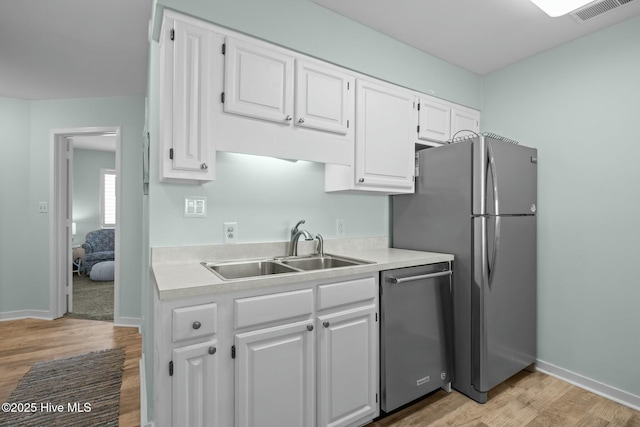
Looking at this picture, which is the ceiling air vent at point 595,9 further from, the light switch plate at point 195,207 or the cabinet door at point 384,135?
the light switch plate at point 195,207

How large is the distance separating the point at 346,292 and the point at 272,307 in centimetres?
42

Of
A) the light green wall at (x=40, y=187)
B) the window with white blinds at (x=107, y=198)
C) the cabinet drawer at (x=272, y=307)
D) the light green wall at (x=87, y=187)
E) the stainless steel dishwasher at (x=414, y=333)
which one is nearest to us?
the cabinet drawer at (x=272, y=307)

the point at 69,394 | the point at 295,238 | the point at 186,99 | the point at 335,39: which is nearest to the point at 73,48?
the point at 186,99

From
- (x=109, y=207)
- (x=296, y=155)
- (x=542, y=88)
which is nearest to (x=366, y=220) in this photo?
(x=296, y=155)

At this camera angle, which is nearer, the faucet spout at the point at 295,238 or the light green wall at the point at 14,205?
the faucet spout at the point at 295,238

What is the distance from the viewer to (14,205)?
3.67 metres

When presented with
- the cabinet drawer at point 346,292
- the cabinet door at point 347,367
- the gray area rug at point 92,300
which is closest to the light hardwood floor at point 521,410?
the cabinet door at point 347,367

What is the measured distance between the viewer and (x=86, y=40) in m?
2.42

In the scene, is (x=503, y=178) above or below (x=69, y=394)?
above

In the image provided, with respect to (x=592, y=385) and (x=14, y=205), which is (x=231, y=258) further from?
(x=14, y=205)

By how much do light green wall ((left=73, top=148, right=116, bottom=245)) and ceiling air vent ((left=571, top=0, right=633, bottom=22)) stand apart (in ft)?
25.5

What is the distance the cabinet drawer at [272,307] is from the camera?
1.36 m

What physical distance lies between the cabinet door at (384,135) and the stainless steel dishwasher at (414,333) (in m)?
0.67

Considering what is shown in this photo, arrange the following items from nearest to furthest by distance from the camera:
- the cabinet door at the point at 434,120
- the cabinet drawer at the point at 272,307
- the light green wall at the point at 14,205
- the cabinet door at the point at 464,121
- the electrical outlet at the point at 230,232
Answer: the cabinet drawer at the point at 272,307, the electrical outlet at the point at 230,232, the cabinet door at the point at 434,120, the cabinet door at the point at 464,121, the light green wall at the point at 14,205
